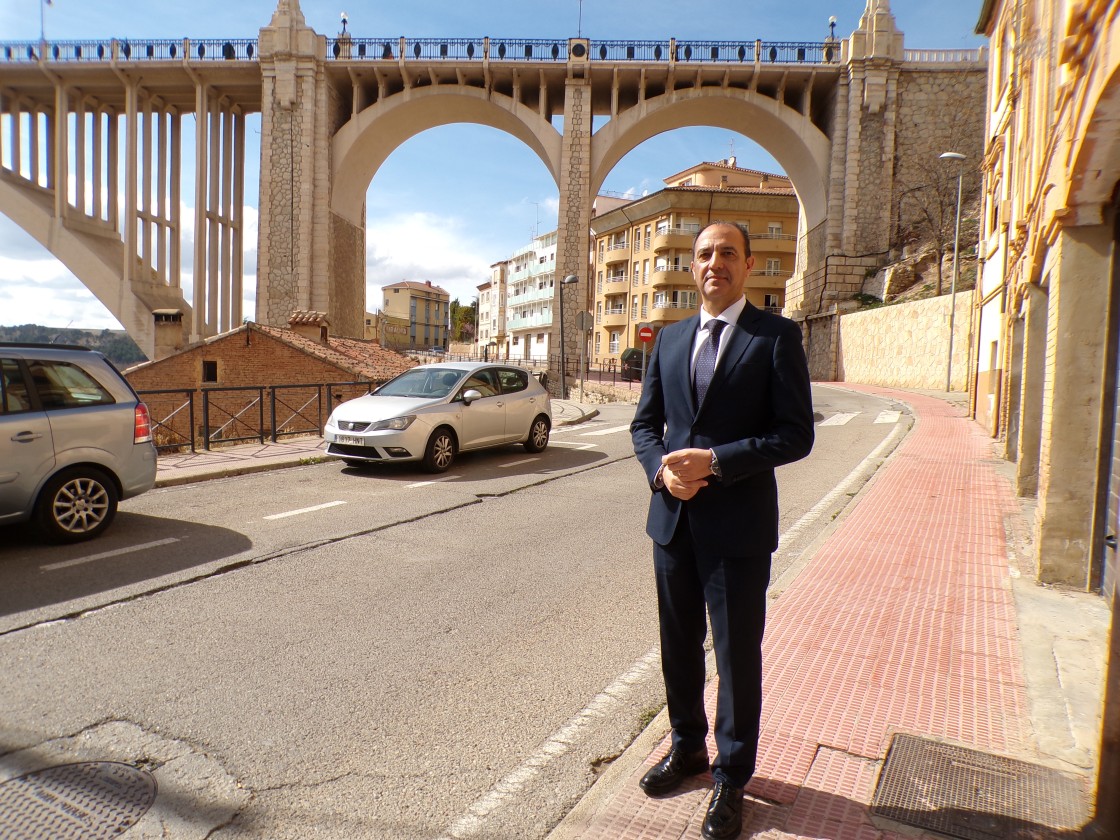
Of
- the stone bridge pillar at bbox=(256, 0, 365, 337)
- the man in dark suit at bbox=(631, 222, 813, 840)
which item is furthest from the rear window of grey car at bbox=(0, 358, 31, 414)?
the stone bridge pillar at bbox=(256, 0, 365, 337)

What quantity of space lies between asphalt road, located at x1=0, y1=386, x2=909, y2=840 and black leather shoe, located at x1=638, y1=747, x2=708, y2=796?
0.26 m

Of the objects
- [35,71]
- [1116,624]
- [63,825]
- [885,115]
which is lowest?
[63,825]

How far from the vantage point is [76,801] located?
2514mm

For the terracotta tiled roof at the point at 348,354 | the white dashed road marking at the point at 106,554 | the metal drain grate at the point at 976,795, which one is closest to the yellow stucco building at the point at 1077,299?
the metal drain grate at the point at 976,795

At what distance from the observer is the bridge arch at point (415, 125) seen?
127 feet

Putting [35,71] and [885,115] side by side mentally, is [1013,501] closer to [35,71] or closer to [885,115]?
[885,115]

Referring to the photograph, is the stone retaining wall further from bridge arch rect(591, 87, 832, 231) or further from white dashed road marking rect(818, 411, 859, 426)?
white dashed road marking rect(818, 411, 859, 426)

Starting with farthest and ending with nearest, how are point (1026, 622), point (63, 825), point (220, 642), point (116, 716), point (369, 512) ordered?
point (369, 512)
point (1026, 622)
point (220, 642)
point (116, 716)
point (63, 825)

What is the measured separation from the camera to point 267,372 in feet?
81.6

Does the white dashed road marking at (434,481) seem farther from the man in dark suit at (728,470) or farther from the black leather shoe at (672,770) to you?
the man in dark suit at (728,470)

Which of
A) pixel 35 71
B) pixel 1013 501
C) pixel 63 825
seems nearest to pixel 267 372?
pixel 1013 501

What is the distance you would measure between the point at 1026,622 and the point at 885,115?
130 ft

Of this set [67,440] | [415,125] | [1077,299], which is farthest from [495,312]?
[1077,299]

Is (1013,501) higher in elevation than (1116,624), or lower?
lower
